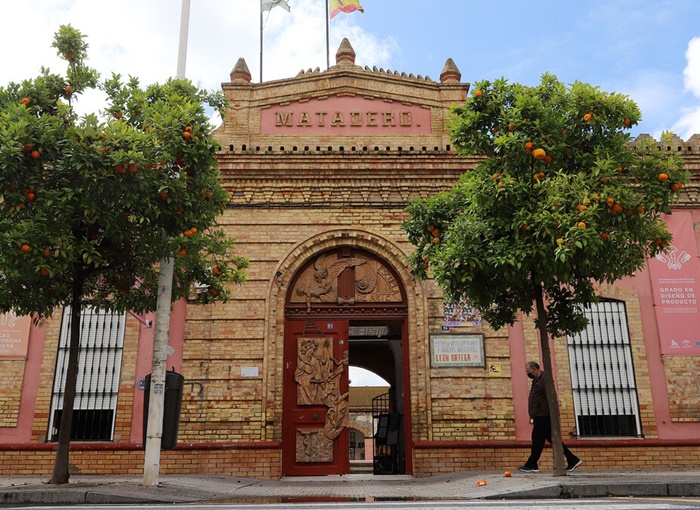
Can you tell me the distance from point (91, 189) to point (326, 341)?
19.6 ft

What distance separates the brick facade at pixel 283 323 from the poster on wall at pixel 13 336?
20 centimetres

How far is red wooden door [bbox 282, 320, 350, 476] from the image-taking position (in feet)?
40.2

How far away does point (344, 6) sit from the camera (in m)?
16.7

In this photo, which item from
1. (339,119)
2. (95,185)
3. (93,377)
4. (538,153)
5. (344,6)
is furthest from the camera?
(344,6)

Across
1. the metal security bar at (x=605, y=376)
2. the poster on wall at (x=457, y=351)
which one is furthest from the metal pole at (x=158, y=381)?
the metal security bar at (x=605, y=376)

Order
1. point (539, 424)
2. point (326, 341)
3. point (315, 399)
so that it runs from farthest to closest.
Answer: point (326, 341)
point (315, 399)
point (539, 424)

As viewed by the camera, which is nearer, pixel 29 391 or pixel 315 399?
pixel 29 391

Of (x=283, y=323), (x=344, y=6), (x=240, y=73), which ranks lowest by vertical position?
(x=283, y=323)

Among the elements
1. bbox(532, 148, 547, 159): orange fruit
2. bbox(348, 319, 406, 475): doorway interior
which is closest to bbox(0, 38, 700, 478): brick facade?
bbox(348, 319, 406, 475): doorway interior

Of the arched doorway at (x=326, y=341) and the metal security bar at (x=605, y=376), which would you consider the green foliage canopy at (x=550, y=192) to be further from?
the arched doorway at (x=326, y=341)

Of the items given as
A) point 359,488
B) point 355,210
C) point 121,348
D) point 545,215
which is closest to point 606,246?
point 545,215

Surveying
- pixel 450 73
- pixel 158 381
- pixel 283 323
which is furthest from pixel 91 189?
pixel 450 73

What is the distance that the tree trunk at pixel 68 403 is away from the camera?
836 centimetres

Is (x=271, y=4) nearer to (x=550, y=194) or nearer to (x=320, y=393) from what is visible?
(x=320, y=393)
